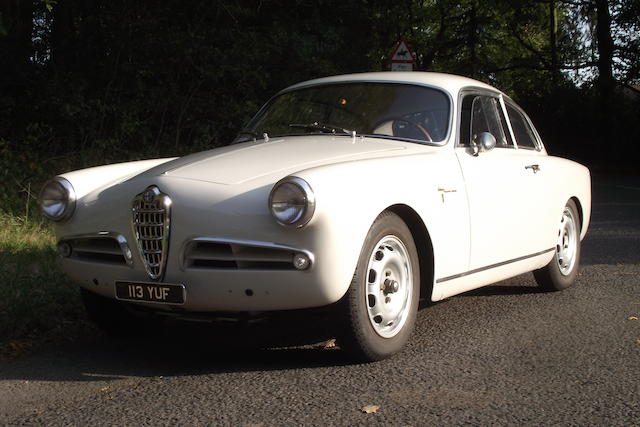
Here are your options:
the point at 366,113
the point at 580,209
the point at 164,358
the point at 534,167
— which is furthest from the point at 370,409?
the point at 580,209

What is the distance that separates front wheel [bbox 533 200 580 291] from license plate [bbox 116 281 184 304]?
3292 mm

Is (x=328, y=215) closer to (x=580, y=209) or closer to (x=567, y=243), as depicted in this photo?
(x=567, y=243)

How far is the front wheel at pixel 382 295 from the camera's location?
14.4ft

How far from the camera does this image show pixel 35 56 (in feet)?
53.8

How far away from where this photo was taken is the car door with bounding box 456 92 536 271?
5477mm

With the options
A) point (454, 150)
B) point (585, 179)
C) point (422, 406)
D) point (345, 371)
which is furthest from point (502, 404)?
point (585, 179)

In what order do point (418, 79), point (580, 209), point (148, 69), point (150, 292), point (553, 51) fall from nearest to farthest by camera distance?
point (150, 292) → point (418, 79) → point (580, 209) → point (148, 69) → point (553, 51)

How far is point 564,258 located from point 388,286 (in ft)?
9.08

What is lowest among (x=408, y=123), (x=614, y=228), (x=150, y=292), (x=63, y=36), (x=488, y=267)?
(x=614, y=228)

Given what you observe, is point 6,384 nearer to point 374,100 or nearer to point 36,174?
point 374,100

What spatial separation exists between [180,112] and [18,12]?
417 cm

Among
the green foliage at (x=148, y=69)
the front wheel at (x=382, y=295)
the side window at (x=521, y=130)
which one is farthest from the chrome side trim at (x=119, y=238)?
the green foliage at (x=148, y=69)

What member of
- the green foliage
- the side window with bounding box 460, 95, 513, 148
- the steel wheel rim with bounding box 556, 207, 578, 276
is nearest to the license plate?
the side window with bounding box 460, 95, 513, 148

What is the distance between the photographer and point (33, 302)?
569 cm
